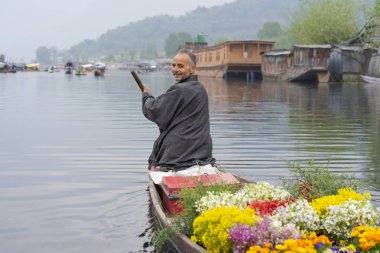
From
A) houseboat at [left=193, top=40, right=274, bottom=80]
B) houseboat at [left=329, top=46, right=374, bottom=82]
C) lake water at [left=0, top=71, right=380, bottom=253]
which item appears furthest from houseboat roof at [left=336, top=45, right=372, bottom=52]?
lake water at [left=0, top=71, right=380, bottom=253]

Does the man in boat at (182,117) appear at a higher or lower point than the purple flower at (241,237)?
A: higher

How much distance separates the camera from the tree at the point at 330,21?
6009 centimetres

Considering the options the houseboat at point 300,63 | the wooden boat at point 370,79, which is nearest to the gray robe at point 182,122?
the wooden boat at point 370,79

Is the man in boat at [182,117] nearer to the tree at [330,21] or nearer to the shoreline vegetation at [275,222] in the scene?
the shoreline vegetation at [275,222]

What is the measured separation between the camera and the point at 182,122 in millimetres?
7996

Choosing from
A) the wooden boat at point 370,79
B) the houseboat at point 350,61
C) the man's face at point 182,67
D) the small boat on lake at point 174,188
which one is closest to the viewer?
the small boat on lake at point 174,188

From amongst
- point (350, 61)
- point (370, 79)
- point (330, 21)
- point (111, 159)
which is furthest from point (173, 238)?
point (330, 21)

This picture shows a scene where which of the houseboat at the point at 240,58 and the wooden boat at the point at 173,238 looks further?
the houseboat at the point at 240,58

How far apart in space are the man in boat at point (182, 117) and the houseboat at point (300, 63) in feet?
149

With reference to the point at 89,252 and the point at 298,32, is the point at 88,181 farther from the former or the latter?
the point at 298,32

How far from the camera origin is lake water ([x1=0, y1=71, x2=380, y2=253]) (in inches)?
313

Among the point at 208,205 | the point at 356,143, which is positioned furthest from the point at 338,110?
the point at 208,205

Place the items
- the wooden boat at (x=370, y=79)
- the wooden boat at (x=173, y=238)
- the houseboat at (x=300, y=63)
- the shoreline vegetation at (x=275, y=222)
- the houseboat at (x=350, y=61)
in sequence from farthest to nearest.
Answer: the houseboat at (x=350, y=61)
the houseboat at (x=300, y=63)
the wooden boat at (x=370, y=79)
the wooden boat at (x=173, y=238)
the shoreline vegetation at (x=275, y=222)

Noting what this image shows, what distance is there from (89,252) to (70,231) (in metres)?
0.87
